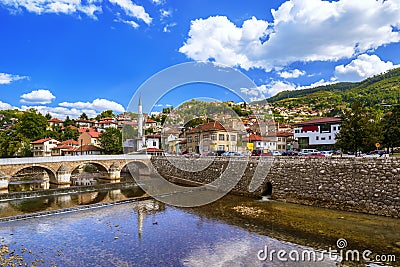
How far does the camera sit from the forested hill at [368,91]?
3949 inches

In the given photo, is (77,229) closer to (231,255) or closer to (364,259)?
(231,255)

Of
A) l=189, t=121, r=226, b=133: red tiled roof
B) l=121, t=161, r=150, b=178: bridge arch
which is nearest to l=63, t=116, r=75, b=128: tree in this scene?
l=121, t=161, r=150, b=178: bridge arch

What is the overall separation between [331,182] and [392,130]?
762 inches

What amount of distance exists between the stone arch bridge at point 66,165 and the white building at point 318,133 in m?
29.4

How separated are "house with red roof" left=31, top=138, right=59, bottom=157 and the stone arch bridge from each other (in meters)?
26.8

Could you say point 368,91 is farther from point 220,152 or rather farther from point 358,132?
point 358,132

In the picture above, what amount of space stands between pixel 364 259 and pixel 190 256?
632cm

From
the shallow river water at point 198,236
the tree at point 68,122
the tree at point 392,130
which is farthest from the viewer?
the tree at point 68,122

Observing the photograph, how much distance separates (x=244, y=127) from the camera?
78.0ft

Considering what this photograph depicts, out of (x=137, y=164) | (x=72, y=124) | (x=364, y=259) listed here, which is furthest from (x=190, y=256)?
(x=72, y=124)

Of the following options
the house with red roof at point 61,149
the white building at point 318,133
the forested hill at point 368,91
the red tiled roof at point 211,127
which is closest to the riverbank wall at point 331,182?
the red tiled roof at point 211,127

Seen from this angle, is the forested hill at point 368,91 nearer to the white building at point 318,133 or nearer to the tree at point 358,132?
the white building at point 318,133

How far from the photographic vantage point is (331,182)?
17156 millimetres

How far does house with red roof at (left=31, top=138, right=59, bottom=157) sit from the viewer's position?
192 feet
